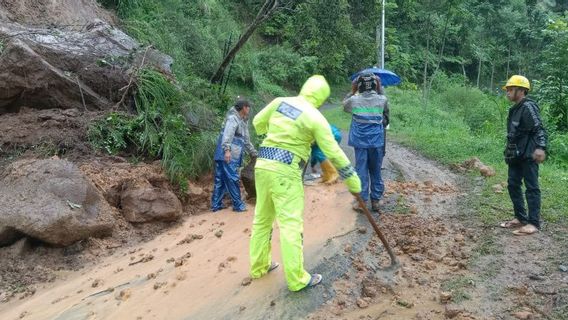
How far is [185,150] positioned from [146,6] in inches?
270

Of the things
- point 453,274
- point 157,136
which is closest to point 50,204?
point 157,136

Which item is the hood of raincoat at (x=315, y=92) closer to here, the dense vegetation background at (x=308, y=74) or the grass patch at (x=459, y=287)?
the grass patch at (x=459, y=287)

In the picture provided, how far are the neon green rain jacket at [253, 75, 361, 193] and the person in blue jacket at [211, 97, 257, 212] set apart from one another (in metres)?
2.94

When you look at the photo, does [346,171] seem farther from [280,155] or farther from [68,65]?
[68,65]

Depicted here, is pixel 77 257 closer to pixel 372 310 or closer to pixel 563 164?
pixel 372 310

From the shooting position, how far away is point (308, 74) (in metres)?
23.0

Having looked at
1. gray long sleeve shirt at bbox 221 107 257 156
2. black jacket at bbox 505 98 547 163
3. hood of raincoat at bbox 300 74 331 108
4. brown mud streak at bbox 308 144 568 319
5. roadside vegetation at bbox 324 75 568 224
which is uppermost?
hood of raincoat at bbox 300 74 331 108

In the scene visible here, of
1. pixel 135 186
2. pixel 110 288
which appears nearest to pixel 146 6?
pixel 135 186

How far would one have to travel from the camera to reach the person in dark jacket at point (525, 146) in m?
5.79

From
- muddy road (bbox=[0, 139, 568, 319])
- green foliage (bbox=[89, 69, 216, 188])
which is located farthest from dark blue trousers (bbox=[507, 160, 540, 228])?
green foliage (bbox=[89, 69, 216, 188])

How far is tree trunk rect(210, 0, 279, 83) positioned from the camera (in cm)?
1187

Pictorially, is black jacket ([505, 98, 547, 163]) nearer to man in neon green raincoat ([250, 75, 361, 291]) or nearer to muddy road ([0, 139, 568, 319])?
muddy road ([0, 139, 568, 319])

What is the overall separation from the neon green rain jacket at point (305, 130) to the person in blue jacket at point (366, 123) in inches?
77.8

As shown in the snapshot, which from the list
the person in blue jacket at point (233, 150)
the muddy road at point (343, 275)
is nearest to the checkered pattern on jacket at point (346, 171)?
the muddy road at point (343, 275)
